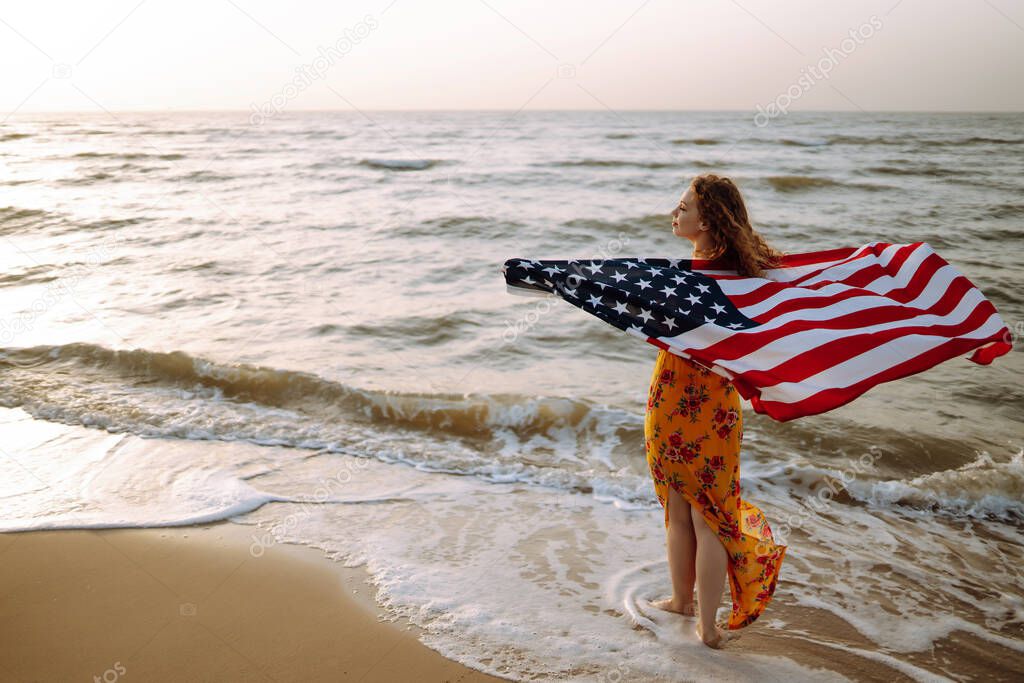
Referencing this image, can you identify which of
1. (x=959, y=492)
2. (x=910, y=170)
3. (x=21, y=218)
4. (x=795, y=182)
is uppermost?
(x=910, y=170)

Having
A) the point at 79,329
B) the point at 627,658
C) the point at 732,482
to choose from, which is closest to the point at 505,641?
the point at 627,658

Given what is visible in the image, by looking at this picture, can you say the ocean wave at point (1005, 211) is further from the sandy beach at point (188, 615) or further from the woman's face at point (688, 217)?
the sandy beach at point (188, 615)

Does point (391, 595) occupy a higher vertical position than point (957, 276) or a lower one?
lower

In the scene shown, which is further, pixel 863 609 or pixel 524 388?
pixel 524 388

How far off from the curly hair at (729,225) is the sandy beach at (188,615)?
2.01 m

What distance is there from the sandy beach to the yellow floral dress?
3.69ft

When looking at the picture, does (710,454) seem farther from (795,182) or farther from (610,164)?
(610,164)

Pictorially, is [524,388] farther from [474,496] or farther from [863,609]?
[863,609]

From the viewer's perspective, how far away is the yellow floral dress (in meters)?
3.09

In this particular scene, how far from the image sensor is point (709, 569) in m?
3.21

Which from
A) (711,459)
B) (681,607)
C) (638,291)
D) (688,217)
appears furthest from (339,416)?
(688,217)

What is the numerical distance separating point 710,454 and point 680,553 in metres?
0.55

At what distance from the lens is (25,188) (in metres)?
18.7

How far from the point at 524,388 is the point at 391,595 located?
3.30 metres
